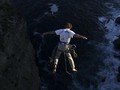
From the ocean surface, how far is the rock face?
3392 mm

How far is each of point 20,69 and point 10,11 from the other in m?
4.87

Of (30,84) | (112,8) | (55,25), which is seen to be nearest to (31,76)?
(30,84)

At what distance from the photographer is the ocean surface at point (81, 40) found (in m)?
32.4

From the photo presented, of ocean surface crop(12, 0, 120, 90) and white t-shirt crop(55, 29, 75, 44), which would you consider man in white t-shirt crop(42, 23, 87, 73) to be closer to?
white t-shirt crop(55, 29, 75, 44)

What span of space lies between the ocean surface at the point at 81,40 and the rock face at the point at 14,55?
339 cm

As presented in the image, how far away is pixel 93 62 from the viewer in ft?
112

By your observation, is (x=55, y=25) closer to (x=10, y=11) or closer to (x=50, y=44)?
(x=50, y=44)

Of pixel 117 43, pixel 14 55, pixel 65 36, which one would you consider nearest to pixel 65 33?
pixel 65 36

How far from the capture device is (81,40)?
3659 centimetres

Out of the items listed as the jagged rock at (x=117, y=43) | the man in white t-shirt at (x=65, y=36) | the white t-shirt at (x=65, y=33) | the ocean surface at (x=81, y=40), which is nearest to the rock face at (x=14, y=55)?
the man in white t-shirt at (x=65, y=36)

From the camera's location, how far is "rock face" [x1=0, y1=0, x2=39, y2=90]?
25675 mm

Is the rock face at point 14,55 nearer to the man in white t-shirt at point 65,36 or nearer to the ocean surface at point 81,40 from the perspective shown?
the man in white t-shirt at point 65,36

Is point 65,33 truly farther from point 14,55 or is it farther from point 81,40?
point 81,40

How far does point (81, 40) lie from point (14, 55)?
11.4 meters
